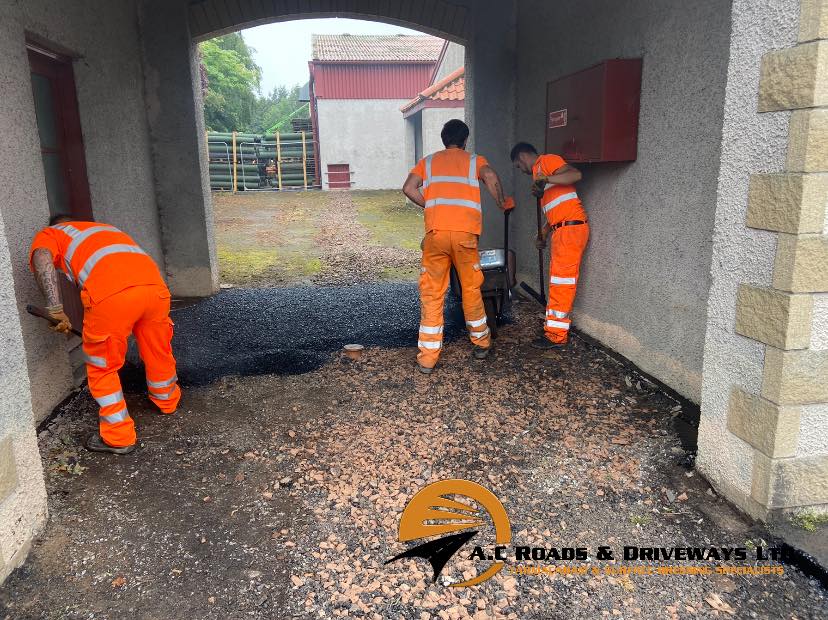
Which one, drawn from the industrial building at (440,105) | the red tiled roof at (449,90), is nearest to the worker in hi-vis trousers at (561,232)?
the industrial building at (440,105)

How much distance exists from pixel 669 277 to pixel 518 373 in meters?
1.39

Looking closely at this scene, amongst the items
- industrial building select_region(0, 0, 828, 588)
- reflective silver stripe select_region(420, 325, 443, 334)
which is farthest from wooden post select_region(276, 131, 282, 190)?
reflective silver stripe select_region(420, 325, 443, 334)

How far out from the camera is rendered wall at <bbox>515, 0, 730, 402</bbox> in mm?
3996

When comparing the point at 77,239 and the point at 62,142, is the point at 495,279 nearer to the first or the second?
the point at 77,239

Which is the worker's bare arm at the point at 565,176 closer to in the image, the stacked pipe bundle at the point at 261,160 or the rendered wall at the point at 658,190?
the rendered wall at the point at 658,190

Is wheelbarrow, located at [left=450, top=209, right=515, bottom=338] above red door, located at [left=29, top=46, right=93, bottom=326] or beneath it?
beneath

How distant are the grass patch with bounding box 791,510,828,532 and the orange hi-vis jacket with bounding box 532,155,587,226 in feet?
10.2

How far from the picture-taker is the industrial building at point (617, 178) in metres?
2.74

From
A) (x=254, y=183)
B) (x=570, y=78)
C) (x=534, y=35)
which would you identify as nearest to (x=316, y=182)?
(x=254, y=183)

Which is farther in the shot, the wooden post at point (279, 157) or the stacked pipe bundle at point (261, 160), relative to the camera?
the wooden post at point (279, 157)

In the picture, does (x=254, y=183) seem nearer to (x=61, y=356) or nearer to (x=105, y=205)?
(x=105, y=205)

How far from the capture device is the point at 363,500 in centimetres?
335

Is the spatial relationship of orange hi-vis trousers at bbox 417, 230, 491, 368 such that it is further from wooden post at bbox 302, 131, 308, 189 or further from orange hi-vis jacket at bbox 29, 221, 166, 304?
wooden post at bbox 302, 131, 308, 189

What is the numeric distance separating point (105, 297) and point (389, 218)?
12835 mm
